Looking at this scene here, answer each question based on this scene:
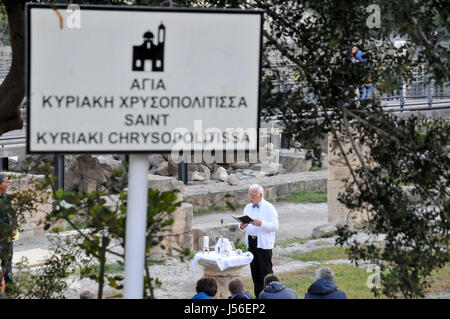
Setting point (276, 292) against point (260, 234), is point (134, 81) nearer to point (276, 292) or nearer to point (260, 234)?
point (276, 292)

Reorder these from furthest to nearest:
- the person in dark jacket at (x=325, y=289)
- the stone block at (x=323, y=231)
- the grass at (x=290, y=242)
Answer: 1. the stone block at (x=323, y=231)
2. the grass at (x=290, y=242)
3. the person in dark jacket at (x=325, y=289)

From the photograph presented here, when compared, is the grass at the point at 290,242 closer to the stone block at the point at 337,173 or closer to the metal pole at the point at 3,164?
the stone block at the point at 337,173

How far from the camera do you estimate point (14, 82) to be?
655 centimetres

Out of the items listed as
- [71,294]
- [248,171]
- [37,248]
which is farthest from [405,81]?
[248,171]

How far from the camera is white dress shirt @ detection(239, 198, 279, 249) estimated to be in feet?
34.2

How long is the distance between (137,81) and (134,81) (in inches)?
0.5

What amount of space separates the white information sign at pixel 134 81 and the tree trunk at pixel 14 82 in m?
2.78

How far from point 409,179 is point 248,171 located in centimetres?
1781

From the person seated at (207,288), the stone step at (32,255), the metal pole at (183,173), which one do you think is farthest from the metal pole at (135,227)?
the metal pole at (183,173)

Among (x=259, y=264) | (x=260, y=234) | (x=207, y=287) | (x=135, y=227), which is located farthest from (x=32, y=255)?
(x=135, y=227)

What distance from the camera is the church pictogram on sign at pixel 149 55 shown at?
3.44 meters

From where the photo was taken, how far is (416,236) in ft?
15.5
